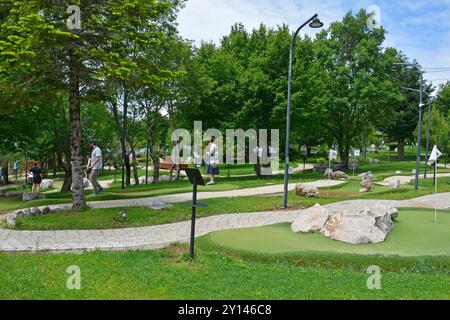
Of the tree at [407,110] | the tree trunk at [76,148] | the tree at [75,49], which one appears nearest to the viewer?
the tree at [75,49]

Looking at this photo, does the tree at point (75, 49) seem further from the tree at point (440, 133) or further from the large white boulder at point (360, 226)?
the tree at point (440, 133)

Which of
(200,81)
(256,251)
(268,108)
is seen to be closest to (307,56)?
(268,108)

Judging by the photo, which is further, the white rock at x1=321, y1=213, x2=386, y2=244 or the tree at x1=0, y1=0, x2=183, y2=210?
the tree at x1=0, y1=0, x2=183, y2=210

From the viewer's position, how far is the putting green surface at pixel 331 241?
7473mm

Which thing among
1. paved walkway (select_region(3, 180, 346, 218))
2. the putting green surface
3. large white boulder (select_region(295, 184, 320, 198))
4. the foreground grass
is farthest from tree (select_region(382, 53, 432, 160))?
the foreground grass

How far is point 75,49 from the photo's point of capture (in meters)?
10.8

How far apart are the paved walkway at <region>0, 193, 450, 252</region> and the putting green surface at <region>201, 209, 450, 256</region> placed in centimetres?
106

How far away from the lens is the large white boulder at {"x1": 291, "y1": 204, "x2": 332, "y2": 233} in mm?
8906

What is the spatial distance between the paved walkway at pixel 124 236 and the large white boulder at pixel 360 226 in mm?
2377

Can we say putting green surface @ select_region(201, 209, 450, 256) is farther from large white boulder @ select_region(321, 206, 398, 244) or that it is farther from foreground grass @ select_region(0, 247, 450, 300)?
foreground grass @ select_region(0, 247, 450, 300)

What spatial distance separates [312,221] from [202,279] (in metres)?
3.94

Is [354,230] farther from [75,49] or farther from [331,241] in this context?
[75,49]

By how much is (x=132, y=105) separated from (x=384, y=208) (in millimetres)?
20157

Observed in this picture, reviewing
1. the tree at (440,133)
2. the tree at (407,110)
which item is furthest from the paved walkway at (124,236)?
the tree at (407,110)
